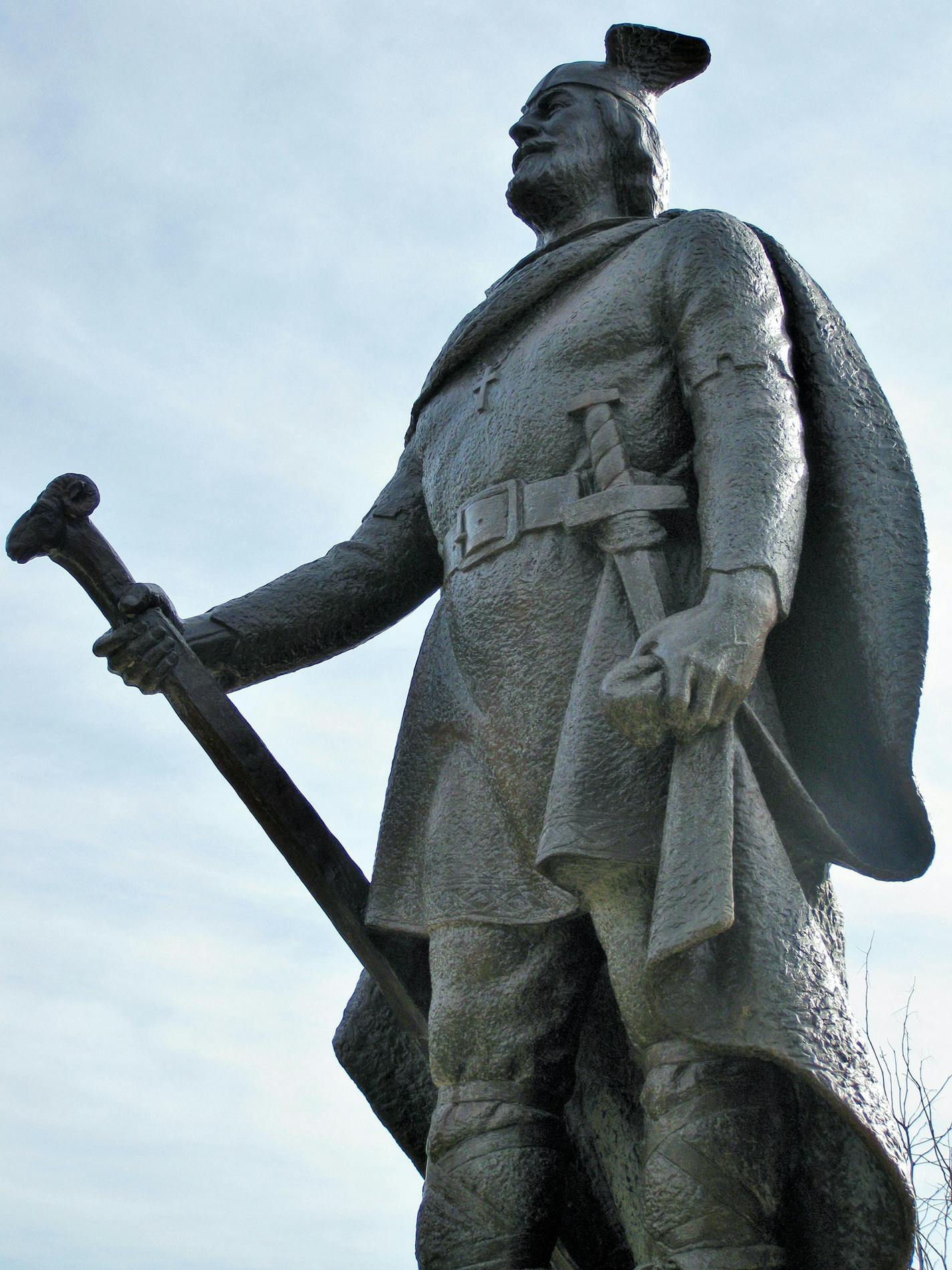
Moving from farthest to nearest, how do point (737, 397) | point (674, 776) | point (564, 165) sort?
point (564, 165)
point (737, 397)
point (674, 776)

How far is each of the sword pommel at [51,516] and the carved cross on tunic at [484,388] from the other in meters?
0.90

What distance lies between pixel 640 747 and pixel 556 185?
1757 mm

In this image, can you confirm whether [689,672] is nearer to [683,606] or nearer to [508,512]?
[683,606]

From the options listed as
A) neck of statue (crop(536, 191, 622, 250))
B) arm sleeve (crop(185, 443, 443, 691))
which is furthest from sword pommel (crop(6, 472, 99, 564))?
neck of statue (crop(536, 191, 622, 250))

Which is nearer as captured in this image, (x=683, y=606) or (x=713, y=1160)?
(x=713, y=1160)

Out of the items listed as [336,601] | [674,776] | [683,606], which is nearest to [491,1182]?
[674,776]

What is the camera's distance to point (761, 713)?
12.7 feet

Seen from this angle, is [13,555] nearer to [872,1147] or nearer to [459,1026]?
[459,1026]

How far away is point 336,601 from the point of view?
4570 mm

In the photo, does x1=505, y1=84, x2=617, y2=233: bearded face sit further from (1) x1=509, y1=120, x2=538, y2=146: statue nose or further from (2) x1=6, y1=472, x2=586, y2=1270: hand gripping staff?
(2) x1=6, y1=472, x2=586, y2=1270: hand gripping staff

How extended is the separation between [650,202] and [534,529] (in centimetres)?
120

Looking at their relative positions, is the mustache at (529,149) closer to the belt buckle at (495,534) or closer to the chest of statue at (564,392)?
the chest of statue at (564,392)

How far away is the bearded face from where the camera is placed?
187 inches

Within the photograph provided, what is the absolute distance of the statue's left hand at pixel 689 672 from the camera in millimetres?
3453
